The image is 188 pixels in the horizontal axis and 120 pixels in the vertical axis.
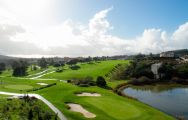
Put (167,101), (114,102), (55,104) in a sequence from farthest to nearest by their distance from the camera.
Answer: (167,101)
(114,102)
(55,104)

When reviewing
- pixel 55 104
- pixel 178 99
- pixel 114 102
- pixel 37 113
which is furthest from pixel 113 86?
pixel 37 113

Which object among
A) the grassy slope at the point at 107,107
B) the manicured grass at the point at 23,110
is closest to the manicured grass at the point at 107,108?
the grassy slope at the point at 107,107

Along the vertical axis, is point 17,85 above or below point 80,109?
above

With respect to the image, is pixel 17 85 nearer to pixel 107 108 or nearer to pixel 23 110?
pixel 107 108

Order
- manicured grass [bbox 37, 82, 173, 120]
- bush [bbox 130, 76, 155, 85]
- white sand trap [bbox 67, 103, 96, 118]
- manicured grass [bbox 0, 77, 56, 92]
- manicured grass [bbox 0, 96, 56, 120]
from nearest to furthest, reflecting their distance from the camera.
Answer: manicured grass [bbox 0, 96, 56, 120]
manicured grass [bbox 37, 82, 173, 120]
white sand trap [bbox 67, 103, 96, 118]
manicured grass [bbox 0, 77, 56, 92]
bush [bbox 130, 76, 155, 85]

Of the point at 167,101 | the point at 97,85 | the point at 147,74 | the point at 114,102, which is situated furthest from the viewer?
the point at 147,74

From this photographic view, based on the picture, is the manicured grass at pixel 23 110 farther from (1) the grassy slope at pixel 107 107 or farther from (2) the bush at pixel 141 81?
(2) the bush at pixel 141 81

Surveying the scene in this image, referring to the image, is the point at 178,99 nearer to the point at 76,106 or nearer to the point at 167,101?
the point at 167,101

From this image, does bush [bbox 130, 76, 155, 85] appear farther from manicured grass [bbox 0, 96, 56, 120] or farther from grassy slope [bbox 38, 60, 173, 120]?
manicured grass [bbox 0, 96, 56, 120]

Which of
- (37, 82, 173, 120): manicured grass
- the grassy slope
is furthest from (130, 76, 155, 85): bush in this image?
(37, 82, 173, 120): manicured grass

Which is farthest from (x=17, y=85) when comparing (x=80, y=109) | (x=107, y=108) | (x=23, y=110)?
(x=23, y=110)

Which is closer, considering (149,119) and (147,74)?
(149,119)
